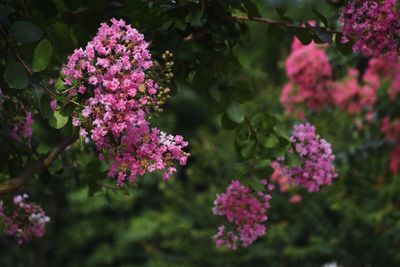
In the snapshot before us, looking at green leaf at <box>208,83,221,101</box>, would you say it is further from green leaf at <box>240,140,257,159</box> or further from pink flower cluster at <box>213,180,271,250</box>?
pink flower cluster at <box>213,180,271,250</box>

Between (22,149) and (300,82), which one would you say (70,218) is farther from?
(22,149)

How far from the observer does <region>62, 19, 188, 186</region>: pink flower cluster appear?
68.1 inches

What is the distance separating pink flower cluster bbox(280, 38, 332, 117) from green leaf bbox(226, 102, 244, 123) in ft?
8.63

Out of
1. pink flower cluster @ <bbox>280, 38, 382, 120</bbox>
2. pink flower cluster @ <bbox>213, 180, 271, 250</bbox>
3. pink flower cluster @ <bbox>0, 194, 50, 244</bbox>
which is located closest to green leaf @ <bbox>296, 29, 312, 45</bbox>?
pink flower cluster @ <bbox>213, 180, 271, 250</bbox>

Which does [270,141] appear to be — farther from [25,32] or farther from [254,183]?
[25,32]

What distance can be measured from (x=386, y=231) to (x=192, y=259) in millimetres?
2224

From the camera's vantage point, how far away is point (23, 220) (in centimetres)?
273

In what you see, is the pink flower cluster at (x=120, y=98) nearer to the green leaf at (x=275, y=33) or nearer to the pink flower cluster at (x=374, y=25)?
the pink flower cluster at (x=374, y=25)

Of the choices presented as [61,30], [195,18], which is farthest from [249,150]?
[61,30]

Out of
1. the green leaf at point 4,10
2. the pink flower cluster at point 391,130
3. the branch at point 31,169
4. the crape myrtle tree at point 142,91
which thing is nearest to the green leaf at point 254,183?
the crape myrtle tree at point 142,91

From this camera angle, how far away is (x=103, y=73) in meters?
1.77

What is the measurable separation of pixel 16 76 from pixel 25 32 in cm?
13

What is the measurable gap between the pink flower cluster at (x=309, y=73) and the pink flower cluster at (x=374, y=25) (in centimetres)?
286

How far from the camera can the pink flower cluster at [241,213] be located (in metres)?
2.54
